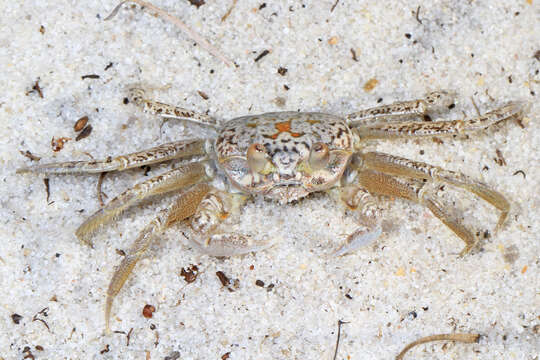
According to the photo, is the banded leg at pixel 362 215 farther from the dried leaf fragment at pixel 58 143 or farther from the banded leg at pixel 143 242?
the dried leaf fragment at pixel 58 143

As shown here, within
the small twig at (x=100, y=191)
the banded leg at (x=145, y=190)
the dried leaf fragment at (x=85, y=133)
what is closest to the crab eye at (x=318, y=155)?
the banded leg at (x=145, y=190)

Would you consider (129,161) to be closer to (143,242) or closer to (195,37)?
(143,242)

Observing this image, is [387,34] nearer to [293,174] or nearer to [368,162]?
[368,162]

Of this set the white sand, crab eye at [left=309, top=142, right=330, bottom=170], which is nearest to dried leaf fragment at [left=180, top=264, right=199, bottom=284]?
the white sand

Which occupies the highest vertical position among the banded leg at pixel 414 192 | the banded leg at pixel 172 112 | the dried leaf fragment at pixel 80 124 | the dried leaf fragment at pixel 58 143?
the banded leg at pixel 414 192

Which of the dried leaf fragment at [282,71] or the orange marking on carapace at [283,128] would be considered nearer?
the orange marking on carapace at [283,128]

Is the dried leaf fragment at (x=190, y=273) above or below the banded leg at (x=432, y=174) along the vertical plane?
below

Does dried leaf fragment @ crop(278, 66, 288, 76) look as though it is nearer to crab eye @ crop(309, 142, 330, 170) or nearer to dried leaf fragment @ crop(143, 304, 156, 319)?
crab eye @ crop(309, 142, 330, 170)

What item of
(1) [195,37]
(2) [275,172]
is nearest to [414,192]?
(2) [275,172]
